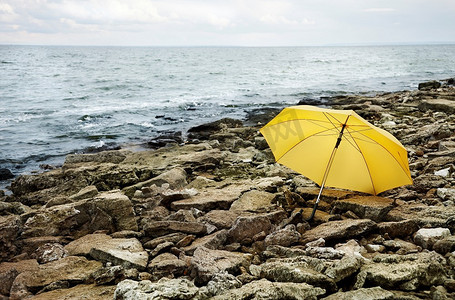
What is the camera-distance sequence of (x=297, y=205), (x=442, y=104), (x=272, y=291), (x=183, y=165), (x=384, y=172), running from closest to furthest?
(x=272, y=291) < (x=384, y=172) < (x=297, y=205) < (x=183, y=165) < (x=442, y=104)

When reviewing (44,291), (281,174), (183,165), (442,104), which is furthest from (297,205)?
(442,104)

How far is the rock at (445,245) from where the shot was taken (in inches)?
165

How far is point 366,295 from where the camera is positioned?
3.16 m

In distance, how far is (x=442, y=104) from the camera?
17000mm

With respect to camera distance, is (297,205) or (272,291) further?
(297,205)

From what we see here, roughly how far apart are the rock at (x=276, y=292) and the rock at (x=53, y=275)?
213cm

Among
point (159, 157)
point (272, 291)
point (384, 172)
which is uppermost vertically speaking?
point (384, 172)

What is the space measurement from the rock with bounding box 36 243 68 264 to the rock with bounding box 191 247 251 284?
2.21 meters

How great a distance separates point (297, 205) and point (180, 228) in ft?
6.95

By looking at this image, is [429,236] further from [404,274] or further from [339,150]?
[339,150]

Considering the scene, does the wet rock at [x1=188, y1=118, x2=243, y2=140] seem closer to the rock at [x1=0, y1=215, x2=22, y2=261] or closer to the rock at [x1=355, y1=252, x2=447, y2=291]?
the rock at [x1=0, y1=215, x2=22, y2=261]

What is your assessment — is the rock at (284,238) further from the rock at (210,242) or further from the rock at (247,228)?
the rock at (210,242)

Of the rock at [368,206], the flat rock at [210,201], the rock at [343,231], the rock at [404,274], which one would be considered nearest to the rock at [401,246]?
the rock at [343,231]

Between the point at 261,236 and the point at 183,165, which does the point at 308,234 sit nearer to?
the point at 261,236
